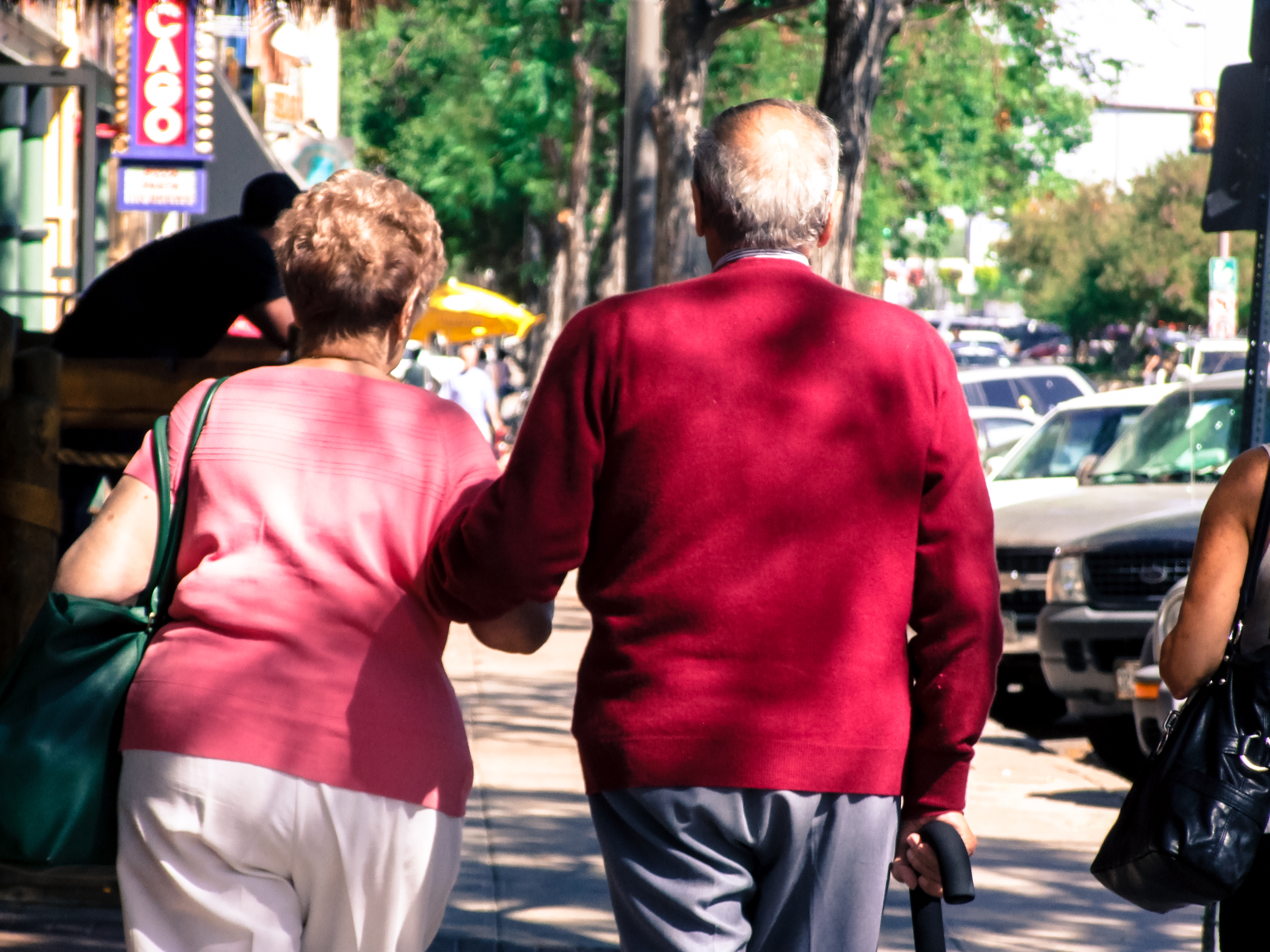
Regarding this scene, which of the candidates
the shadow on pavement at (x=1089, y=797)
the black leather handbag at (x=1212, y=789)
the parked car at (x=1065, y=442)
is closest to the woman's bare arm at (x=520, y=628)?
the black leather handbag at (x=1212, y=789)

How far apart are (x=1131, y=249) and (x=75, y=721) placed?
5575cm

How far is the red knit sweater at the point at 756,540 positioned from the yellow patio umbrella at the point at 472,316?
24610 millimetres

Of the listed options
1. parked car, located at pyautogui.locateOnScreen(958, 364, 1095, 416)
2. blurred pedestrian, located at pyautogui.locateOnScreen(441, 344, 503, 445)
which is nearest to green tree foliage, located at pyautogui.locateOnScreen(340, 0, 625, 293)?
blurred pedestrian, located at pyautogui.locateOnScreen(441, 344, 503, 445)

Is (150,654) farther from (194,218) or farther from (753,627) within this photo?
(194,218)

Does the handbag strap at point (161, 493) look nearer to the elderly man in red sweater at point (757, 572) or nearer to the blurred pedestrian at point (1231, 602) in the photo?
the elderly man in red sweater at point (757, 572)

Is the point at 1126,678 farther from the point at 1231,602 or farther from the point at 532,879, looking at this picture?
the point at 1231,602

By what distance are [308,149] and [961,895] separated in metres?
25.0

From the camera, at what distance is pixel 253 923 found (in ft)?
8.27

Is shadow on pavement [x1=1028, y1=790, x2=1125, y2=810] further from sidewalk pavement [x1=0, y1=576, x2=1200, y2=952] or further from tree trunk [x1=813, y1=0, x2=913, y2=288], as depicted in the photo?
tree trunk [x1=813, y1=0, x2=913, y2=288]

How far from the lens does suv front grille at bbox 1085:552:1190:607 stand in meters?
8.64

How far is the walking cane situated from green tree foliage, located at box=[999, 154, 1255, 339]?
154 feet

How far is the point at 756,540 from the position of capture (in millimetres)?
2535

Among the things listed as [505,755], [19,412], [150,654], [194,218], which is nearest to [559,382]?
[150,654]

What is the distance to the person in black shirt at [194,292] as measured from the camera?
5.24 m
